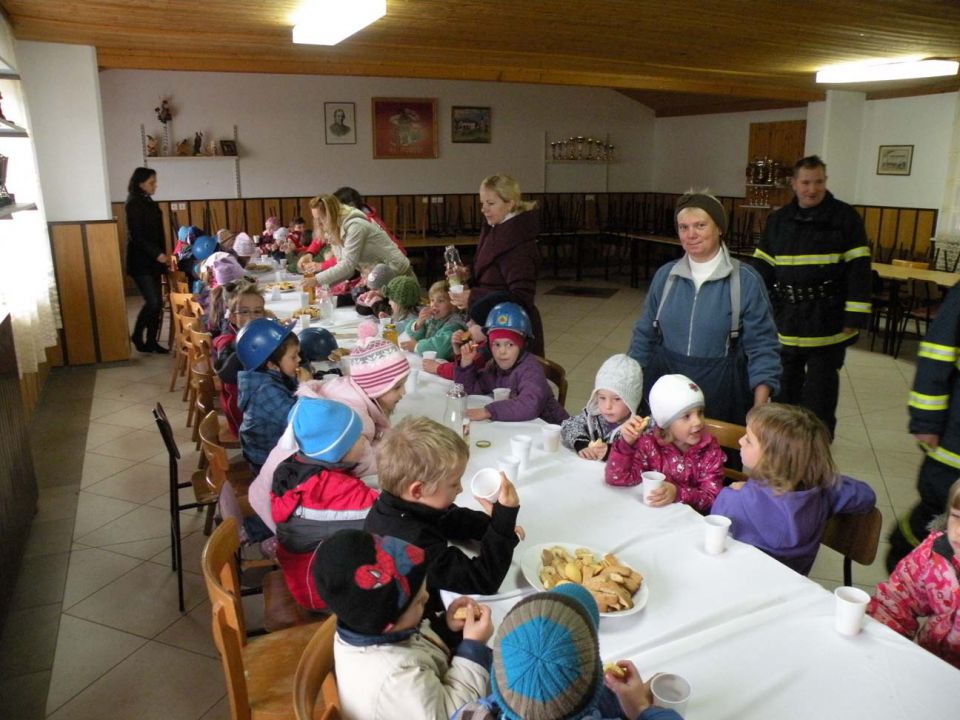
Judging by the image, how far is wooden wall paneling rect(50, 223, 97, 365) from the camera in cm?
660

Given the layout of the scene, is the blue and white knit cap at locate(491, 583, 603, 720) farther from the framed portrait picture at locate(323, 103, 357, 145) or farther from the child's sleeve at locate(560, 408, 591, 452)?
the framed portrait picture at locate(323, 103, 357, 145)

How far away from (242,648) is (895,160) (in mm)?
10261

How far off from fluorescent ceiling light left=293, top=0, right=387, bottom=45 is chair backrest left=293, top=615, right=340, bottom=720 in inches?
153

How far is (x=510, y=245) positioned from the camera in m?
4.12

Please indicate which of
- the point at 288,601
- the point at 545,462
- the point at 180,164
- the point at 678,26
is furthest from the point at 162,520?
the point at 180,164

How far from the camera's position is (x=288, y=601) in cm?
231

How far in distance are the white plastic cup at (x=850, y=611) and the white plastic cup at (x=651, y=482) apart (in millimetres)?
638

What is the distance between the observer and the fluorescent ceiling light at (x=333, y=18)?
4.53m

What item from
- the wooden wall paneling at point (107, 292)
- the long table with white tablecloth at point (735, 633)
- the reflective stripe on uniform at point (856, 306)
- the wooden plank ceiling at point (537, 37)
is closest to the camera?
the long table with white tablecloth at point (735, 633)

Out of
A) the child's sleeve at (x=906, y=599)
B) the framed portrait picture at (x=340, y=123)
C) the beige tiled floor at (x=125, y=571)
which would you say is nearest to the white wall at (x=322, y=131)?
the framed portrait picture at (x=340, y=123)

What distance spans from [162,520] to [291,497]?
204 cm

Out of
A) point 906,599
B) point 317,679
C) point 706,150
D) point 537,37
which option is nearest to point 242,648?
point 317,679

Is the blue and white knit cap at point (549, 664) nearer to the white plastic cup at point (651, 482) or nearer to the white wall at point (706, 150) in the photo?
the white plastic cup at point (651, 482)

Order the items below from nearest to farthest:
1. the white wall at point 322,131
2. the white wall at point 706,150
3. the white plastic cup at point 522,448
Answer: the white plastic cup at point 522,448
the white wall at point 322,131
the white wall at point 706,150
